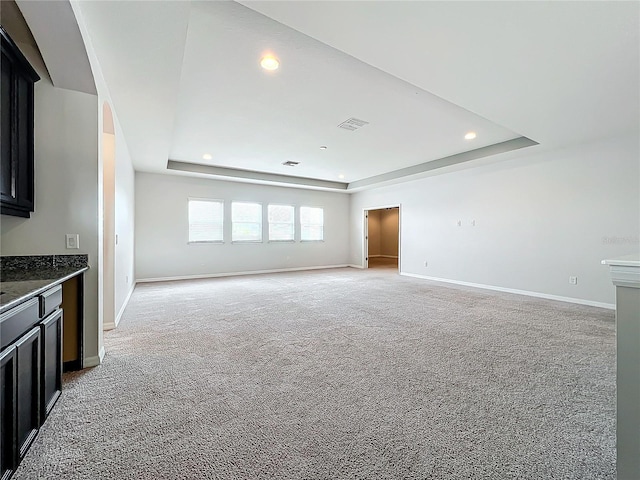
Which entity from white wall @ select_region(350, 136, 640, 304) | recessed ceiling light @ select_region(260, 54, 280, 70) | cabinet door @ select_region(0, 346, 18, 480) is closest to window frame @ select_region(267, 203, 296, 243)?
white wall @ select_region(350, 136, 640, 304)

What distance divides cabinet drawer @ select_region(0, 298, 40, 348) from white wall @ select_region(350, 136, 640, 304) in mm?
6556

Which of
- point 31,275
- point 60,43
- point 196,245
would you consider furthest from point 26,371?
point 196,245

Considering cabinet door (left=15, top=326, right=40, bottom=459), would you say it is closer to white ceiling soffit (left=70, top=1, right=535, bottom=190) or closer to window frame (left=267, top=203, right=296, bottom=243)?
white ceiling soffit (left=70, top=1, right=535, bottom=190)

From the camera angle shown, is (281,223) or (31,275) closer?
(31,275)

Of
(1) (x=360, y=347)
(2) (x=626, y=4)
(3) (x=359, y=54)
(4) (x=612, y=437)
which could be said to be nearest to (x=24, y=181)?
(3) (x=359, y=54)

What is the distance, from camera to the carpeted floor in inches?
58.1

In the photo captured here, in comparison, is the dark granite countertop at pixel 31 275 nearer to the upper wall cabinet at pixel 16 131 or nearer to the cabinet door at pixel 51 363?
the cabinet door at pixel 51 363

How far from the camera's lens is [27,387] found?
157 cm

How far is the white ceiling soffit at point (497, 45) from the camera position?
6.38 ft

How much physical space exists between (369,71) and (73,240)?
10.2 ft

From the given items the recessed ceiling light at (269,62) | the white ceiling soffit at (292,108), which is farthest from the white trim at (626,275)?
the recessed ceiling light at (269,62)

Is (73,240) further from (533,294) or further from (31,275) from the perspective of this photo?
(533,294)

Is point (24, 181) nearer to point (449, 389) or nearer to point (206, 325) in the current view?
point (206, 325)

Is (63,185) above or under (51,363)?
above
